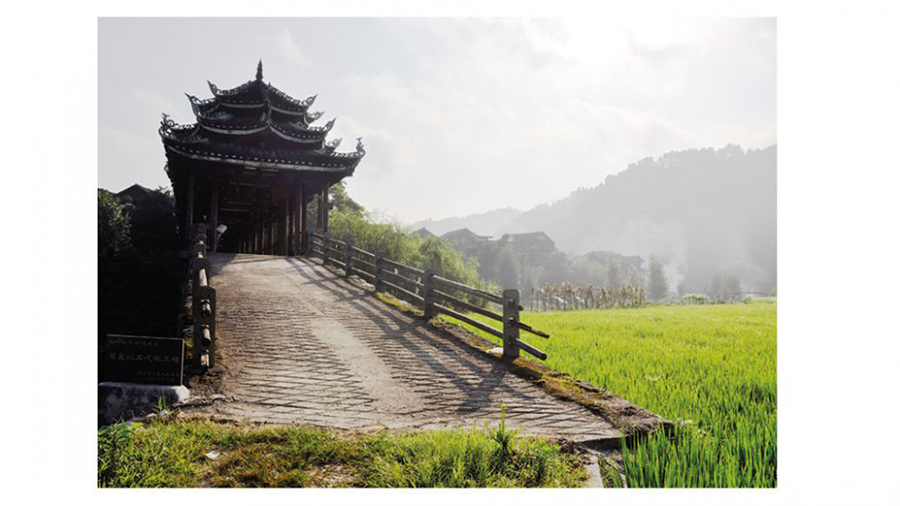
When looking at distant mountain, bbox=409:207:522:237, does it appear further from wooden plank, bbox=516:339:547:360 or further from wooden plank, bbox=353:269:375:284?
wooden plank, bbox=516:339:547:360

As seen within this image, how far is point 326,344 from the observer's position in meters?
6.06

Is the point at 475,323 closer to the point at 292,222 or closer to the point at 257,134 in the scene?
the point at 292,222

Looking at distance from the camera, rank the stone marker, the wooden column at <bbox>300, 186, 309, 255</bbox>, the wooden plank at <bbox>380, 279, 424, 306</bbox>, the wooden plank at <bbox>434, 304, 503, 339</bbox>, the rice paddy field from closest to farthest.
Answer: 1. the rice paddy field
2. the stone marker
3. the wooden plank at <bbox>434, 304, 503, 339</bbox>
4. the wooden plank at <bbox>380, 279, 424, 306</bbox>
5. the wooden column at <bbox>300, 186, 309, 255</bbox>

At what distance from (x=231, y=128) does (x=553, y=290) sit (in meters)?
18.1

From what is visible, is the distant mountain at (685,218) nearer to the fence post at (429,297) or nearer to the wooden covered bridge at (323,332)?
the wooden covered bridge at (323,332)

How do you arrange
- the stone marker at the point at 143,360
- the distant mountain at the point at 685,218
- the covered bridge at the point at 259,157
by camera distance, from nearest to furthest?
the stone marker at the point at 143,360, the covered bridge at the point at 259,157, the distant mountain at the point at 685,218

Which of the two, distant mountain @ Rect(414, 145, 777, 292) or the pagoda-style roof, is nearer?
the pagoda-style roof

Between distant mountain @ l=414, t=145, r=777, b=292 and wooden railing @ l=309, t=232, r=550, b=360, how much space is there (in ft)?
132

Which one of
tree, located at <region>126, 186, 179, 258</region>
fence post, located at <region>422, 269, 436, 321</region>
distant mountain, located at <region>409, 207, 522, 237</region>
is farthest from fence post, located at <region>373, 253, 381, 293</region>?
distant mountain, located at <region>409, 207, 522, 237</region>

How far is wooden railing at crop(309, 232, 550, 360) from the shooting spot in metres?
5.87

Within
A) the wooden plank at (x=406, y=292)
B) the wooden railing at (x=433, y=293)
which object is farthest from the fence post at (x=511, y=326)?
the wooden plank at (x=406, y=292)

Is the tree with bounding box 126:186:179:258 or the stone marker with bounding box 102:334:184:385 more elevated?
the tree with bounding box 126:186:179:258

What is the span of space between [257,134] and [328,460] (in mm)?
12729

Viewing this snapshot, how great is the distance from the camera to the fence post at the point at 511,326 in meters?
5.85
